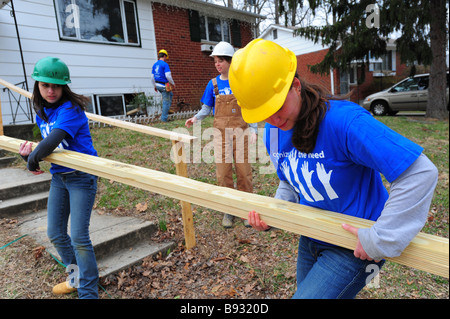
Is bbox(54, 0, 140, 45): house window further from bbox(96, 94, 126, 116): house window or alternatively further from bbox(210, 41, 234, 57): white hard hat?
bbox(210, 41, 234, 57): white hard hat

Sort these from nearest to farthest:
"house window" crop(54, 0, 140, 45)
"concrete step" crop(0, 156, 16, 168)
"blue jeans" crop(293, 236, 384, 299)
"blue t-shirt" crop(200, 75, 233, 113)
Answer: "blue jeans" crop(293, 236, 384, 299) → "blue t-shirt" crop(200, 75, 233, 113) → "concrete step" crop(0, 156, 16, 168) → "house window" crop(54, 0, 140, 45)

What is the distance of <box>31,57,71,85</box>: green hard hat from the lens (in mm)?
2236

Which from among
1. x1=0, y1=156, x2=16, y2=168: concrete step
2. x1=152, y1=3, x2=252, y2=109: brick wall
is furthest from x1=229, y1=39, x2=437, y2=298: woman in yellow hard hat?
x1=152, y1=3, x2=252, y2=109: brick wall

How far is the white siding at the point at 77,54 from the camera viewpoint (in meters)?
7.28

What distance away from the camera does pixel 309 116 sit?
131cm

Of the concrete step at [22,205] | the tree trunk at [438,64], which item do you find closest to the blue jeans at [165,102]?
the concrete step at [22,205]

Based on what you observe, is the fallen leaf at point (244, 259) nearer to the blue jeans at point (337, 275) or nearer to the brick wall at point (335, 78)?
the blue jeans at point (337, 275)

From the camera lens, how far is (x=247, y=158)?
12.8 ft

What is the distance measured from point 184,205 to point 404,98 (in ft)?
45.7

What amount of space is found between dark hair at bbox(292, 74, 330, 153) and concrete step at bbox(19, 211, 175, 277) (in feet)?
7.98

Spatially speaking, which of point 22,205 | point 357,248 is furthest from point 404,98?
point 357,248

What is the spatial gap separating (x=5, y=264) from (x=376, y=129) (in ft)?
11.0

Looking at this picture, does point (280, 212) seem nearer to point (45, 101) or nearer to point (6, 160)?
point (45, 101)
